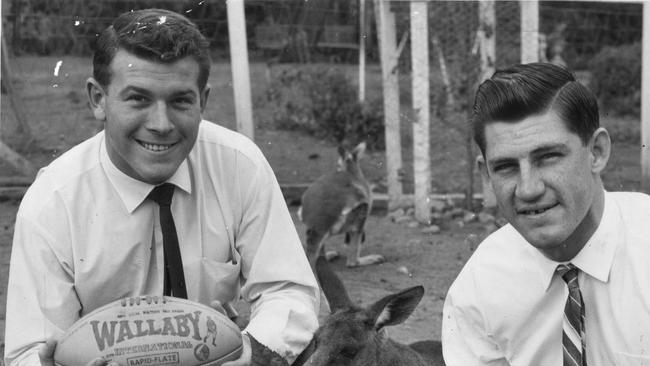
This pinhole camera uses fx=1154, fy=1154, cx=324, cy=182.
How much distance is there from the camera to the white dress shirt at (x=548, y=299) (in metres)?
3.70

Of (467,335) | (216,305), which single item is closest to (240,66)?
(216,305)

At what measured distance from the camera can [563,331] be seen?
3.79 m

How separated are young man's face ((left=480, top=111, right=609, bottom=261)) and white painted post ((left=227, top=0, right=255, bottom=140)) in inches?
175

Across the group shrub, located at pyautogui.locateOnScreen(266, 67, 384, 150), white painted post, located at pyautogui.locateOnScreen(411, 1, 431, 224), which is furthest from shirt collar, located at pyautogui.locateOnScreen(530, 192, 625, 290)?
shrub, located at pyautogui.locateOnScreen(266, 67, 384, 150)

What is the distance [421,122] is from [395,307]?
4.69 metres

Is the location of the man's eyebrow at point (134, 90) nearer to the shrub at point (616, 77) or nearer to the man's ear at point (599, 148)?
the man's ear at point (599, 148)

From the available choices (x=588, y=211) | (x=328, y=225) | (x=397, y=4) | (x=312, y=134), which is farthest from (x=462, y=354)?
(x=312, y=134)

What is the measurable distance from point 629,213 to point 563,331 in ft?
1.47

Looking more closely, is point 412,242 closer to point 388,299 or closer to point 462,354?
point 388,299

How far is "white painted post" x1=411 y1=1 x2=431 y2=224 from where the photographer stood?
961 centimetres

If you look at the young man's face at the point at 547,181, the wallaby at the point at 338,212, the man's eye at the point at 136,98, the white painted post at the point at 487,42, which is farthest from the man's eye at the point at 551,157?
the white painted post at the point at 487,42

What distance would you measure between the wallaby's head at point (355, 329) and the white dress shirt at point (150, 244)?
0.19 meters

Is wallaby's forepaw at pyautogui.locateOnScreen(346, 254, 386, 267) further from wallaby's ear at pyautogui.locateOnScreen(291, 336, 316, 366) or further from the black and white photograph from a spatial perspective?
wallaby's ear at pyautogui.locateOnScreen(291, 336, 316, 366)

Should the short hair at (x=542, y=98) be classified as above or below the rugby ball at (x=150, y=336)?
above
